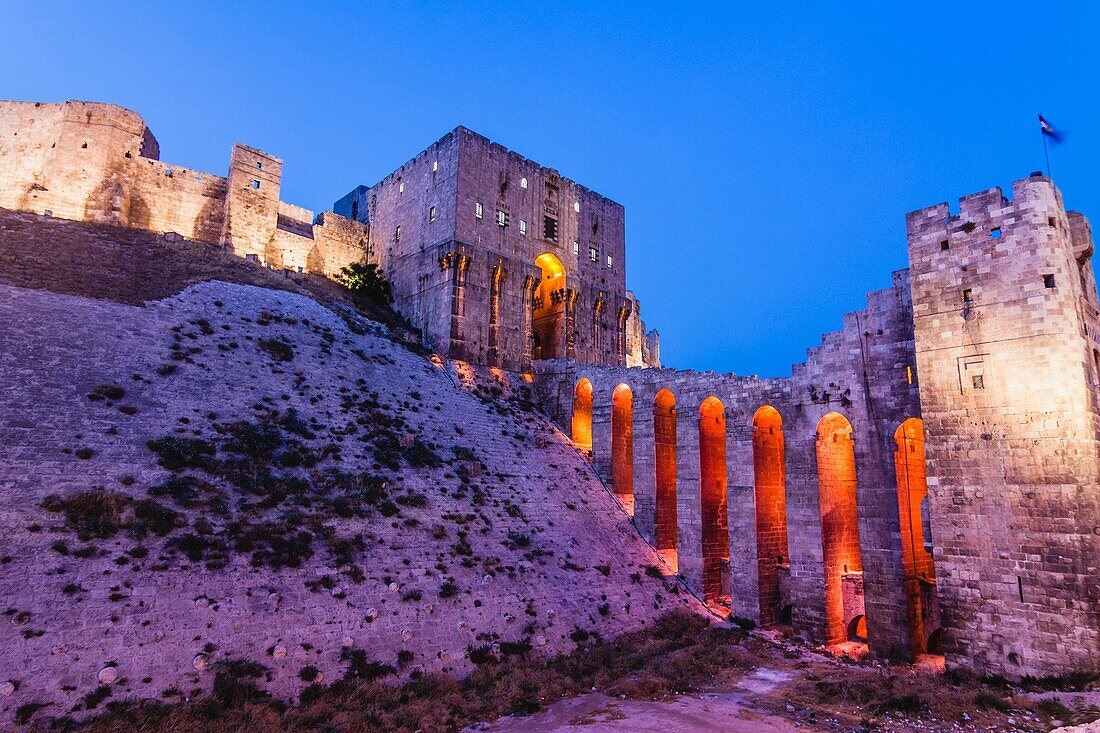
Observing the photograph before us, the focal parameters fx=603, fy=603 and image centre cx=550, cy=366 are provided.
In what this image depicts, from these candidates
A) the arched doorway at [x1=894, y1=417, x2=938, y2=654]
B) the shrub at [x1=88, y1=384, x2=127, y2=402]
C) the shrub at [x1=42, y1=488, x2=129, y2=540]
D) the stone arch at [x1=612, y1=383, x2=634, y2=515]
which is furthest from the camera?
the stone arch at [x1=612, y1=383, x2=634, y2=515]

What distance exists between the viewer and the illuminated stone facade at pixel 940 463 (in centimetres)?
1750

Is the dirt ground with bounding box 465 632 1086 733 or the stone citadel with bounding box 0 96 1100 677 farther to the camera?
the stone citadel with bounding box 0 96 1100 677

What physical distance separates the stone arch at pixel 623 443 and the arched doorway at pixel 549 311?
37.9ft

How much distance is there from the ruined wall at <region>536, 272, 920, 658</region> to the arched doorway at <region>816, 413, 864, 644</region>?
0.31ft

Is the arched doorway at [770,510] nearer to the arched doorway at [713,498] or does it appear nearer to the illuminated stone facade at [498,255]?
the arched doorway at [713,498]

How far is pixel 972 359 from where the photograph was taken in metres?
19.5

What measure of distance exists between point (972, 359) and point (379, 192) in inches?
1800

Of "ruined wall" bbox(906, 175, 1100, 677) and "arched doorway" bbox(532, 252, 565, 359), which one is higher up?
"arched doorway" bbox(532, 252, 565, 359)

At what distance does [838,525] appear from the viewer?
83.6 feet

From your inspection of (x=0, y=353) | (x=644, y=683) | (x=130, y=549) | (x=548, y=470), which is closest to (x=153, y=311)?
(x=0, y=353)

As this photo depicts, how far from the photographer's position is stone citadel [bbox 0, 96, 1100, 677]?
1784cm

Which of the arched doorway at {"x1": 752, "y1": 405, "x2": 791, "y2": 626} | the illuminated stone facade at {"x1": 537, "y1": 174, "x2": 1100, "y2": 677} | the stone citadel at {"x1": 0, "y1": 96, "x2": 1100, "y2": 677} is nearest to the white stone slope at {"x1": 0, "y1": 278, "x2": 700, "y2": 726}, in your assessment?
the arched doorway at {"x1": 752, "y1": 405, "x2": 791, "y2": 626}

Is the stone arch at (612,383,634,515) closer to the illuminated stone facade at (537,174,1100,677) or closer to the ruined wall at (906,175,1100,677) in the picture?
the illuminated stone facade at (537,174,1100,677)

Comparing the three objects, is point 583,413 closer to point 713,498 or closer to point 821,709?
point 713,498
